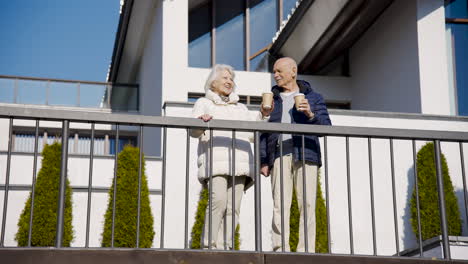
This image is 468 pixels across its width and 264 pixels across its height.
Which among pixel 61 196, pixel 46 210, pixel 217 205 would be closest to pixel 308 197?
pixel 217 205

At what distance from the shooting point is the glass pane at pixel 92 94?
18.4 metres

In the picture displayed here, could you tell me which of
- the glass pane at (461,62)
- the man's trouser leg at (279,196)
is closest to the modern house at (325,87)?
the glass pane at (461,62)

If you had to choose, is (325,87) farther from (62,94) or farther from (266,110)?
(266,110)

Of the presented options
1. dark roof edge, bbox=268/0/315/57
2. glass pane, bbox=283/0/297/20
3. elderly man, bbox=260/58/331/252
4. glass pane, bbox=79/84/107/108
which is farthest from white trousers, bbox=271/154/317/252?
glass pane, bbox=79/84/107/108

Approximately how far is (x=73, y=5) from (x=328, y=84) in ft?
66.6

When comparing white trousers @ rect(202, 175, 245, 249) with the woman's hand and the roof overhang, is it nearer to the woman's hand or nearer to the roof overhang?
the woman's hand

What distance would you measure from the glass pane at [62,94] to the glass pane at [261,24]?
5.67 meters

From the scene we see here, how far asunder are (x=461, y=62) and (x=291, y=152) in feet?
23.7

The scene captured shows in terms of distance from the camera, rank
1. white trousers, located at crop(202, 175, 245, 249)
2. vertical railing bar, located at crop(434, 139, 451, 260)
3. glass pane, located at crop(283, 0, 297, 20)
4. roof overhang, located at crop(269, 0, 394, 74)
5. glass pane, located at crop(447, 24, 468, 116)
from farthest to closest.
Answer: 1. glass pane, located at crop(283, 0, 297, 20)
2. roof overhang, located at crop(269, 0, 394, 74)
3. glass pane, located at crop(447, 24, 468, 116)
4. white trousers, located at crop(202, 175, 245, 249)
5. vertical railing bar, located at crop(434, 139, 451, 260)

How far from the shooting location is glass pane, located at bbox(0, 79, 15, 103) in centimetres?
1770

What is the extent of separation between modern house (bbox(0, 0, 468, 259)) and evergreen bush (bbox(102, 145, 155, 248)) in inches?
11.4

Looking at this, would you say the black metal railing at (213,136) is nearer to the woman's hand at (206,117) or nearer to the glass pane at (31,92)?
the woman's hand at (206,117)

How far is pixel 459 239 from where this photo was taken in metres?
7.76

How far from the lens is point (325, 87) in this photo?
48.9ft
